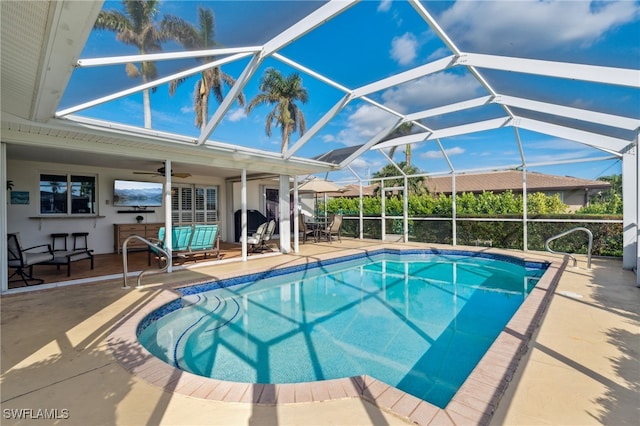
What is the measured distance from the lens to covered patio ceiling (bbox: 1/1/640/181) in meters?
3.10

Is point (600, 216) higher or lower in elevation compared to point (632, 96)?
lower

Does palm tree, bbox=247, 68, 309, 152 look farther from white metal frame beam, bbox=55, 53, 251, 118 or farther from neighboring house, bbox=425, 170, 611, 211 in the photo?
white metal frame beam, bbox=55, 53, 251, 118

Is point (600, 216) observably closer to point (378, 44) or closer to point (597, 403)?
point (378, 44)

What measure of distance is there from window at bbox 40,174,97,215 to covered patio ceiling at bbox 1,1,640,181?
120 cm

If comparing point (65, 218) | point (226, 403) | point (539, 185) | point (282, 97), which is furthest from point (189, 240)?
point (539, 185)

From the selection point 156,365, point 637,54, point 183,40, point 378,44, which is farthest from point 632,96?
point 156,365

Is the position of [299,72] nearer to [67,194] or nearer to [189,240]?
[189,240]

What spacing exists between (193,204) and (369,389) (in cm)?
1112

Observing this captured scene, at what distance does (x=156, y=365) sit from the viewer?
285 centimetres

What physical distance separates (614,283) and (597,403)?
16.7 feet

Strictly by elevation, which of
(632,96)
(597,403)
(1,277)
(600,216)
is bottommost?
(597,403)

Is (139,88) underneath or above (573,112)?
underneath

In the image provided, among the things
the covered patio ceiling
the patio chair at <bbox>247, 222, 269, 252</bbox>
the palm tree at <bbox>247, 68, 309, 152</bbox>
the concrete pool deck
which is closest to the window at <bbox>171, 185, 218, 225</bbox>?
the covered patio ceiling

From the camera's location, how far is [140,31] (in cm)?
515
